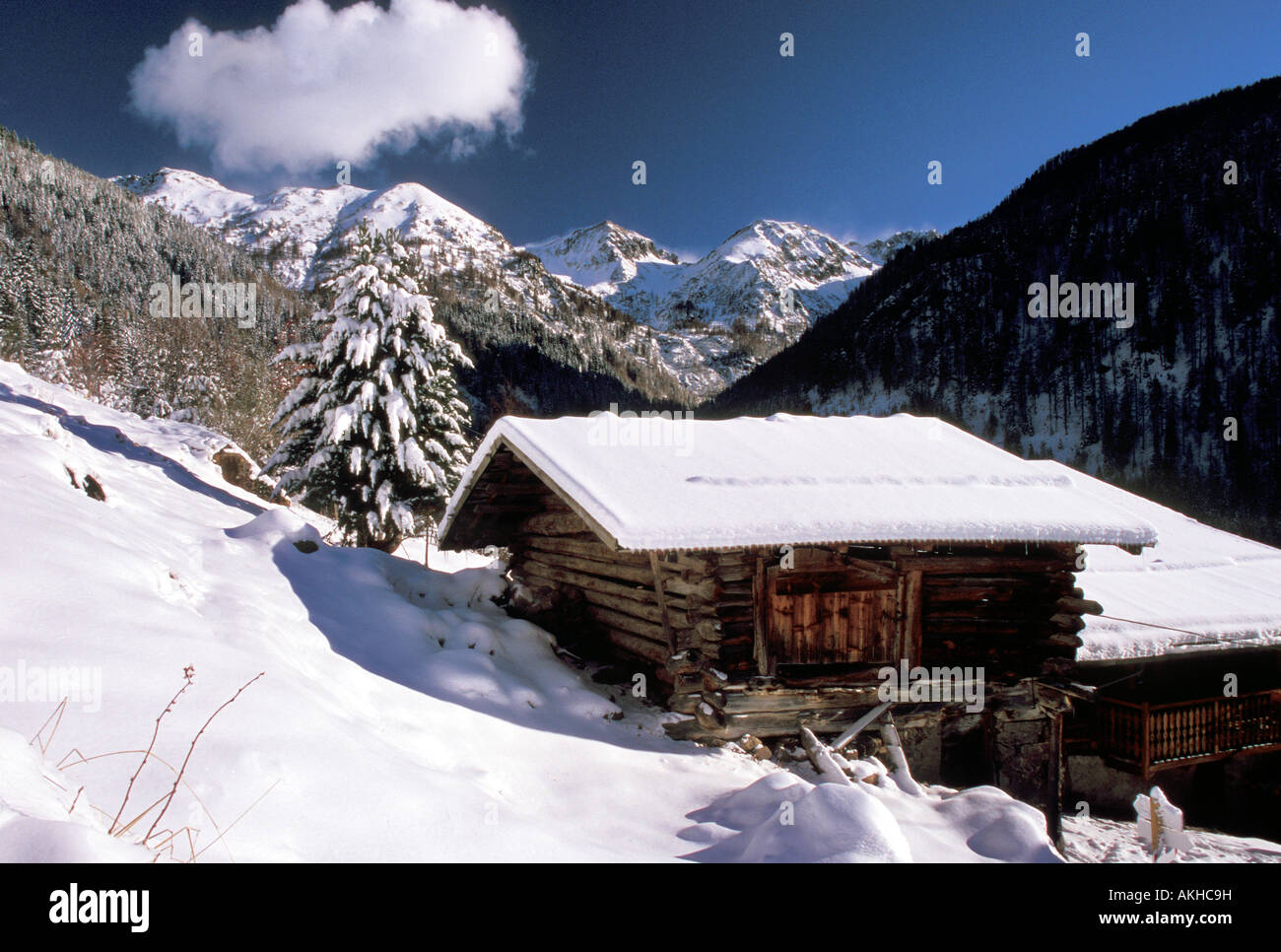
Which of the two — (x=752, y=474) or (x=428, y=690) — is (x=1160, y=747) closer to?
(x=752, y=474)

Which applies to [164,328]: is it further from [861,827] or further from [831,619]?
[861,827]

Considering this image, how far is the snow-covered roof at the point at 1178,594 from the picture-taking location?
35.9 feet

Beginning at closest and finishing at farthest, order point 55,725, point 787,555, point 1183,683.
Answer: point 55,725, point 787,555, point 1183,683

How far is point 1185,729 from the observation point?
12.8 m

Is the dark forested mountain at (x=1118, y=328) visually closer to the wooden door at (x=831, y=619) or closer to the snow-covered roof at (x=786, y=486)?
the snow-covered roof at (x=786, y=486)

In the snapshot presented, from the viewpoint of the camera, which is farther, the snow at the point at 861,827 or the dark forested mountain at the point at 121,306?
the dark forested mountain at the point at 121,306

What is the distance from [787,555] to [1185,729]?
37.2 feet

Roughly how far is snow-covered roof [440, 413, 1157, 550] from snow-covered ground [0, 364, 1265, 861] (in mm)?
2283

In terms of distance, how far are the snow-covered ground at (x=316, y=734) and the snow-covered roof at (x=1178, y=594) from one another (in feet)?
22.7

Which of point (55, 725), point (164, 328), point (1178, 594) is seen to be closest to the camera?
point (55, 725)

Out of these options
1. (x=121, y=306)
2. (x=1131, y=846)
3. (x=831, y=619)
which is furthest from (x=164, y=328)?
(x=1131, y=846)

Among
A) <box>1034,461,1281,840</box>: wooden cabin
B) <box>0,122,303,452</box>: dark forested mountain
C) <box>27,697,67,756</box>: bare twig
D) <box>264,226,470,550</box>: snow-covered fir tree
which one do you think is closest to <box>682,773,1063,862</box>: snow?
<box>27,697,67,756</box>: bare twig

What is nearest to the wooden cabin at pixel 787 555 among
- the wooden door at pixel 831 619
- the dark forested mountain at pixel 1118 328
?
the wooden door at pixel 831 619

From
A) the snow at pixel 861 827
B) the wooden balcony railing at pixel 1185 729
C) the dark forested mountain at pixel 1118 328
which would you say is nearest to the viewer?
the snow at pixel 861 827
